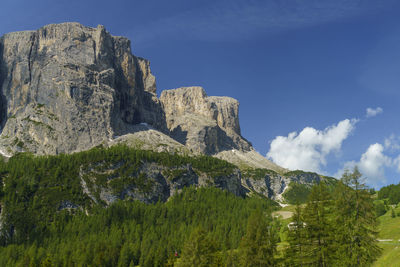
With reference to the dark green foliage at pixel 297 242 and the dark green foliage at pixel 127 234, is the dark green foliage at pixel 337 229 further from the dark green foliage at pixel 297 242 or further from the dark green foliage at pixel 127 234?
the dark green foliage at pixel 127 234

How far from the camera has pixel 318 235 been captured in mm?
49562

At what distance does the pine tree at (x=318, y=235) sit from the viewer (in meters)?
48.6

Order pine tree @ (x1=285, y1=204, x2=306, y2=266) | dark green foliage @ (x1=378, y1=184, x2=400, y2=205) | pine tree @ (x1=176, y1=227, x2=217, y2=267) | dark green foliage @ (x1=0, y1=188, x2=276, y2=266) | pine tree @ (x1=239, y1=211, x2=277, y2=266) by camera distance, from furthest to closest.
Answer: dark green foliage @ (x1=378, y1=184, x2=400, y2=205) < dark green foliage @ (x1=0, y1=188, x2=276, y2=266) < pine tree @ (x1=176, y1=227, x2=217, y2=267) < pine tree @ (x1=239, y1=211, x2=277, y2=266) < pine tree @ (x1=285, y1=204, x2=306, y2=266)

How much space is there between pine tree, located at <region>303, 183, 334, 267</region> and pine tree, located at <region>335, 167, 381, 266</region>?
1.59 m

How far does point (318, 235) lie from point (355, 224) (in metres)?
5.97

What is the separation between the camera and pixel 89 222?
544 feet

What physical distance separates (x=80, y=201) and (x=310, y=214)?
165m

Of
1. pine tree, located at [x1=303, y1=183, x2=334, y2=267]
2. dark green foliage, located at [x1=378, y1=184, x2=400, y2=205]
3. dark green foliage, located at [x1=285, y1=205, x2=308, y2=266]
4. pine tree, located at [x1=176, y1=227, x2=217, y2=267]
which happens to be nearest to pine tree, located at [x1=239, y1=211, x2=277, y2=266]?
dark green foliage, located at [x1=285, y1=205, x2=308, y2=266]

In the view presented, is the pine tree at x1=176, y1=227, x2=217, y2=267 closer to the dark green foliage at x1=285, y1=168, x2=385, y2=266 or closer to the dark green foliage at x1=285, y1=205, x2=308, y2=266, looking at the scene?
the dark green foliage at x1=285, y1=205, x2=308, y2=266

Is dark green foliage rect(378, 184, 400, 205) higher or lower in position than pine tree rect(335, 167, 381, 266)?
higher

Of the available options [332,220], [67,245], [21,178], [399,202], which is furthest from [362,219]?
A: [21,178]

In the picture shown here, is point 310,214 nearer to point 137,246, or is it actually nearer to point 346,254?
point 346,254

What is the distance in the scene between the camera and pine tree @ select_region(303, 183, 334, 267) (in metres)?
48.6

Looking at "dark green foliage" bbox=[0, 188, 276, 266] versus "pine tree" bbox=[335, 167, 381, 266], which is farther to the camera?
"dark green foliage" bbox=[0, 188, 276, 266]
